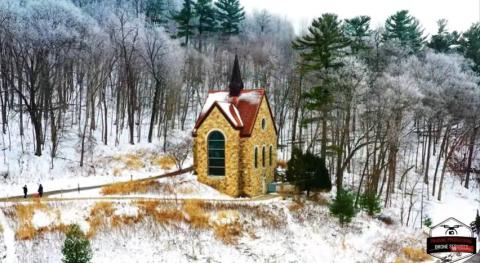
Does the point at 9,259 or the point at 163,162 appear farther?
the point at 163,162

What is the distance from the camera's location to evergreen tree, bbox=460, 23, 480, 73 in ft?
177

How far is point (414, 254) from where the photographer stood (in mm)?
26625

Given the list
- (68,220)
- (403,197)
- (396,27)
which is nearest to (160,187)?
(68,220)

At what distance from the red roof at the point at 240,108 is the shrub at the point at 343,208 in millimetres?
7318

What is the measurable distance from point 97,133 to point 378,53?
101ft

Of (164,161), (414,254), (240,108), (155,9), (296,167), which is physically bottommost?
(414,254)

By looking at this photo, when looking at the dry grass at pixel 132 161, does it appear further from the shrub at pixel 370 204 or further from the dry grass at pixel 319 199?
the shrub at pixel 370 204

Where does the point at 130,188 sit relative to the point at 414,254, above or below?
above

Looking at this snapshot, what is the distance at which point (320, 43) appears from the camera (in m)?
36.3

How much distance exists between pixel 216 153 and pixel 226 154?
2.53 ft

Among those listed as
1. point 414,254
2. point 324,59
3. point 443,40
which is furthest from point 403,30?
point 414,254

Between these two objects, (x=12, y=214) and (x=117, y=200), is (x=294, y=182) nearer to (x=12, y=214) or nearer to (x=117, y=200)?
(x=117, y=200)

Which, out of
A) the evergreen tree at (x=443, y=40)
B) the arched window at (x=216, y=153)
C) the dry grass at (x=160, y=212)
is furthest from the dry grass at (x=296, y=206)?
the evergreen tree at (x=443, y=40)

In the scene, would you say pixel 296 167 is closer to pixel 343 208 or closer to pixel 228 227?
pixel 343 208
